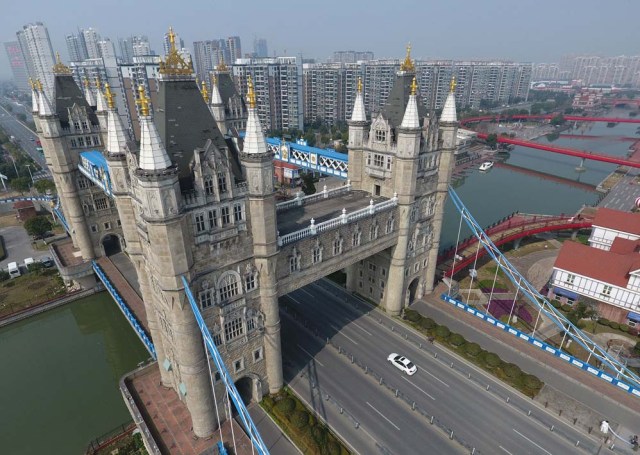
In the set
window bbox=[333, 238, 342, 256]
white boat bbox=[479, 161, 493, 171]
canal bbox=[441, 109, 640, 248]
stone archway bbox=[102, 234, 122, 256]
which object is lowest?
canal bbox=[441, 109, 640, 248]

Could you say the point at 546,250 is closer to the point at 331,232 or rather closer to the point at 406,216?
the point at 406,216

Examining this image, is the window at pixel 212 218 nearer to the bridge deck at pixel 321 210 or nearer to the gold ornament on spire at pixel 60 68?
the bridge deck at pixel 321 210

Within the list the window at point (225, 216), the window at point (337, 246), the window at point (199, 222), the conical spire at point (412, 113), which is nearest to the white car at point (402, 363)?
the window at point (337, 246)

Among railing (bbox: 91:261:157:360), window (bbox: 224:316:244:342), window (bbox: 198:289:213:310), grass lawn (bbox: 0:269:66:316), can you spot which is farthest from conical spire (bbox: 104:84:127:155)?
grass lawn (bbox: 0:269:66:316)

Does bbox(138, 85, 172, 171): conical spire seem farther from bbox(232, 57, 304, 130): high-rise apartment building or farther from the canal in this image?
bbox(232, 57, 304, 130): high-rise apartment building

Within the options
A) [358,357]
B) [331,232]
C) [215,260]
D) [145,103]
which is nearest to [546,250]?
[358,357]
